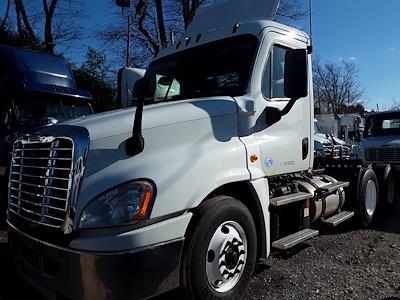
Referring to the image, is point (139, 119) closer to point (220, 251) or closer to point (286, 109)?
point (220, 251)

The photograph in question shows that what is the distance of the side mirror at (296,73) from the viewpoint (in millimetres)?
4230

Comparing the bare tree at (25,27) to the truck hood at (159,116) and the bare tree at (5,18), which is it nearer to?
the bare tree at (5,18)

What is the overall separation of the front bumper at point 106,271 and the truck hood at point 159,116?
0.90 m

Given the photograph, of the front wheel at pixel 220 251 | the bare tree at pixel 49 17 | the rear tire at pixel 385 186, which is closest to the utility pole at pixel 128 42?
the bare tree at pixel 49 17

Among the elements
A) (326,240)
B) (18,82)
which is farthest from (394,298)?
(18,82)

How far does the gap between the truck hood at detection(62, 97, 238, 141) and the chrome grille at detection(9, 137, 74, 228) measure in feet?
0.90

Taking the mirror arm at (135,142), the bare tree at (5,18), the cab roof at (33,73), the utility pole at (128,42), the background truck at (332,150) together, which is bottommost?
the background truck at (332,150)

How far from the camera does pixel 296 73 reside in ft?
14.1

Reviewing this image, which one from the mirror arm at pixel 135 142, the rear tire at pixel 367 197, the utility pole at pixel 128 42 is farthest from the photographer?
the utility pole at pixel 128 42

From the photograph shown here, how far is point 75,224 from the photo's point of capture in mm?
3139

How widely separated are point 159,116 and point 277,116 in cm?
145

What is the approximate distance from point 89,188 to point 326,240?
427cm

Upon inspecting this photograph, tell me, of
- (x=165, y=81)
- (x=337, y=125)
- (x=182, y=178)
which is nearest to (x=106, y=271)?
(x=182, y=178)

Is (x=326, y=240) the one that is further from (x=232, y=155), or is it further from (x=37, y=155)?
(x=37, y=155)
